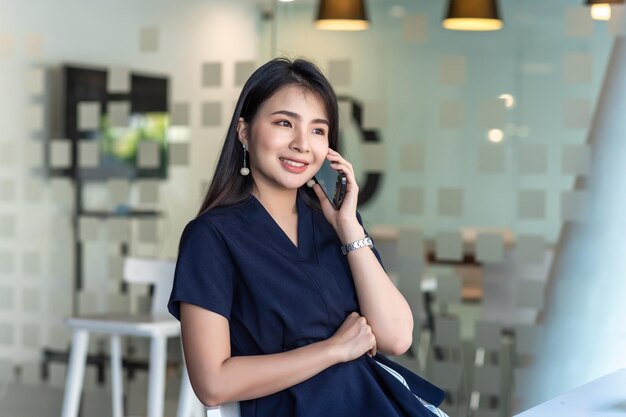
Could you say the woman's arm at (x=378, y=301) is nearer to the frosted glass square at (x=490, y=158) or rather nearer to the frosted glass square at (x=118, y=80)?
the frosted glass square at (x=490, y=158)

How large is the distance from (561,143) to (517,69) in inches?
11.3

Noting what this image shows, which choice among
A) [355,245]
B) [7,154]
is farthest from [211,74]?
[355,245]

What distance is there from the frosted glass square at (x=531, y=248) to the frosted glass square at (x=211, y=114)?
1.22 metres

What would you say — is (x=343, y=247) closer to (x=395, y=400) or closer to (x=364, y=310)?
(x=364, y=310)

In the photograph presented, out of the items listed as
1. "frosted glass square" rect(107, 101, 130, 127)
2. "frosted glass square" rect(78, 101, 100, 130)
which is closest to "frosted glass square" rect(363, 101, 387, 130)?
"frosted glass square" rect(107, 101, 130, 127)

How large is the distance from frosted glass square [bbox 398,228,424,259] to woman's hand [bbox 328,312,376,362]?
7.52ft

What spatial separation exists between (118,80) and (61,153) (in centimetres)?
39

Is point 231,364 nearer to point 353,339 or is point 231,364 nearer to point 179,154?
point 353,339

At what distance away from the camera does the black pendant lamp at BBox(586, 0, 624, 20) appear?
3.74m

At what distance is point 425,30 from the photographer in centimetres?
400

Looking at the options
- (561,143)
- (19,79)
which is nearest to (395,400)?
(561,143)

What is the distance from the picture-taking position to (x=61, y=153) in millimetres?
4668

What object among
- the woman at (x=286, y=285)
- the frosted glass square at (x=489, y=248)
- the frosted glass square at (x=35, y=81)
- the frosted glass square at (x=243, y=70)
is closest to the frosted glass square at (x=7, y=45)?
the frosted glass square at (x=35, y=81)

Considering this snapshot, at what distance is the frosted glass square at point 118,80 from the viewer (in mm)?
4555
